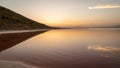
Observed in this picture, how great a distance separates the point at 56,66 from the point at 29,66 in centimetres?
195

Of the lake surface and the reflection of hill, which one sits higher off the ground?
the reflection of hill

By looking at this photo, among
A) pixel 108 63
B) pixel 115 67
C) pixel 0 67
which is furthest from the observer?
pixel 108 63

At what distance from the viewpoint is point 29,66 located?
1477cm

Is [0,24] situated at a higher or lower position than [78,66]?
higher

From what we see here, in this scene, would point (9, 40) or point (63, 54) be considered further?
point (9, 40)

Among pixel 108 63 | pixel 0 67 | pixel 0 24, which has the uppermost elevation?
pixel 0 24

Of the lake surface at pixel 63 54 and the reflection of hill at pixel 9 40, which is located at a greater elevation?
the reflection of hill at pixel 9 40

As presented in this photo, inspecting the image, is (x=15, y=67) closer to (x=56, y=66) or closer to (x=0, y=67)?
(x=0, y=67)

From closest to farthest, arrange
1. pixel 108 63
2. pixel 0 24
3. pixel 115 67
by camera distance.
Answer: pixel 115 67 → pixel 108 63 → pixel 0 24

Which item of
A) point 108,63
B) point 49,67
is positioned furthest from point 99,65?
point 49,67

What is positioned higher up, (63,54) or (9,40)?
(9,40)

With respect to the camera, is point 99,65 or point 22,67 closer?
point 22,67

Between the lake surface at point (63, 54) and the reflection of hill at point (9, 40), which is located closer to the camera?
the lake surface at point (63, 54)

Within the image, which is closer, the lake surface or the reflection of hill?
the lake surface
